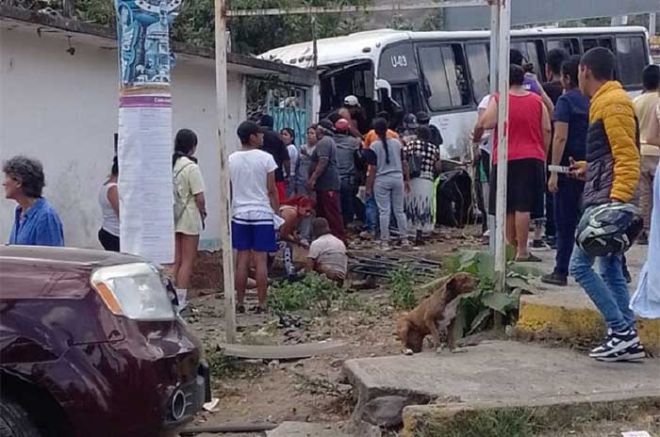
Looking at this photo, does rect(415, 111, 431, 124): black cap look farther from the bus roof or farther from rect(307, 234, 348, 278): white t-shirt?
rect(307, 234, 348, 278): white t-shirt

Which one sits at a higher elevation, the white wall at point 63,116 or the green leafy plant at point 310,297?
the white wall at point 63,116

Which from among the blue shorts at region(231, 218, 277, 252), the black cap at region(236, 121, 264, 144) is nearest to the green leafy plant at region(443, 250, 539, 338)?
the blue shorts at region(231, 218, 277, 252)

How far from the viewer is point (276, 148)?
1276cm

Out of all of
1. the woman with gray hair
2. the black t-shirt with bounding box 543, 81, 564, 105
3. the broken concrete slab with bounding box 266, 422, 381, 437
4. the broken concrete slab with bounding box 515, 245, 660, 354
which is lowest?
the broken concrete slab with bounding box 266, 422, 381, 437

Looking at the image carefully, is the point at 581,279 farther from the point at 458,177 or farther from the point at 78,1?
the point at 78,1

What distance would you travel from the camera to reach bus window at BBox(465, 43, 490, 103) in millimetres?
18875

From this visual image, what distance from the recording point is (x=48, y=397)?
4.12 m

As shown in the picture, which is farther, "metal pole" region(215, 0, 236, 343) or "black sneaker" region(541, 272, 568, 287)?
"black sneaker" region(541, 272, 568, 287)

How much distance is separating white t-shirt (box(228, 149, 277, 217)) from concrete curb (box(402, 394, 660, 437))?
166 inches

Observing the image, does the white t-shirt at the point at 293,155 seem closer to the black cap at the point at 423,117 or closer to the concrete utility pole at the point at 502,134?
the black cap at the point at 423,117

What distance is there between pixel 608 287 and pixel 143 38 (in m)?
3.01

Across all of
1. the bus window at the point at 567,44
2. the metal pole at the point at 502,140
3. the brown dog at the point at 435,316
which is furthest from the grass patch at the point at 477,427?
the bus window at the point at 567,44

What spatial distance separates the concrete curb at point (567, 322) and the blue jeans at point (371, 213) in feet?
26.0

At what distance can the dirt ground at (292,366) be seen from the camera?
608cm
